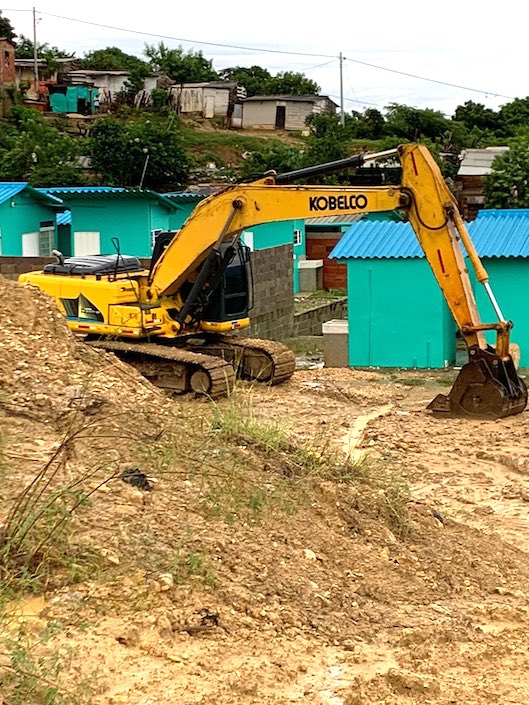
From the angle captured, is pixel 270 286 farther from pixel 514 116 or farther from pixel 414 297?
pixel 514 116

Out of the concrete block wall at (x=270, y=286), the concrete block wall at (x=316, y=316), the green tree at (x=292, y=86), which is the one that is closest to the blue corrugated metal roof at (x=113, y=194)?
the concrete block wall at (x=270, y=286)

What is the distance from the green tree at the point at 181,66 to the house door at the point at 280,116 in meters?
9.81

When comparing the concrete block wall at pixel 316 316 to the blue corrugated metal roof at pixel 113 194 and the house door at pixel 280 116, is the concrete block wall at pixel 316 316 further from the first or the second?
the house door at pixel 280 116

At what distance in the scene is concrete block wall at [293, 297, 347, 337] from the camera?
83.1ft

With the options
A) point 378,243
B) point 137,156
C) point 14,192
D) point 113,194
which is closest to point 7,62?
point 137,156

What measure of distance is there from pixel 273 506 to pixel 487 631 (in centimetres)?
163

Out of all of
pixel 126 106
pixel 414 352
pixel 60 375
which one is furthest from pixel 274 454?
pixel 126 106

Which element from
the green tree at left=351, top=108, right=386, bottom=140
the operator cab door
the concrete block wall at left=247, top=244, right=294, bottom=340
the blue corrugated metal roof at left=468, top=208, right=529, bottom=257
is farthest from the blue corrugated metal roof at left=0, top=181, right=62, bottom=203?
the green tree at left=351, top=108, right=386, bottom=140

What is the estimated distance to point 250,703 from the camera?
5184mm

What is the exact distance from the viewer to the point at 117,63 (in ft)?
236

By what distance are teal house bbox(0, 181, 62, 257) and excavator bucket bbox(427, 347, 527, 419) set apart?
49.6 feet

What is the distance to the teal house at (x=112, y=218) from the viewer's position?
89.9 ft

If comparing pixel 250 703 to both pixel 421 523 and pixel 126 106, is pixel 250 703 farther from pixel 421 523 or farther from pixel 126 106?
pixel 126 106

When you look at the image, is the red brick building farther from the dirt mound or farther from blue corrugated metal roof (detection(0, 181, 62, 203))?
the dirt mound
